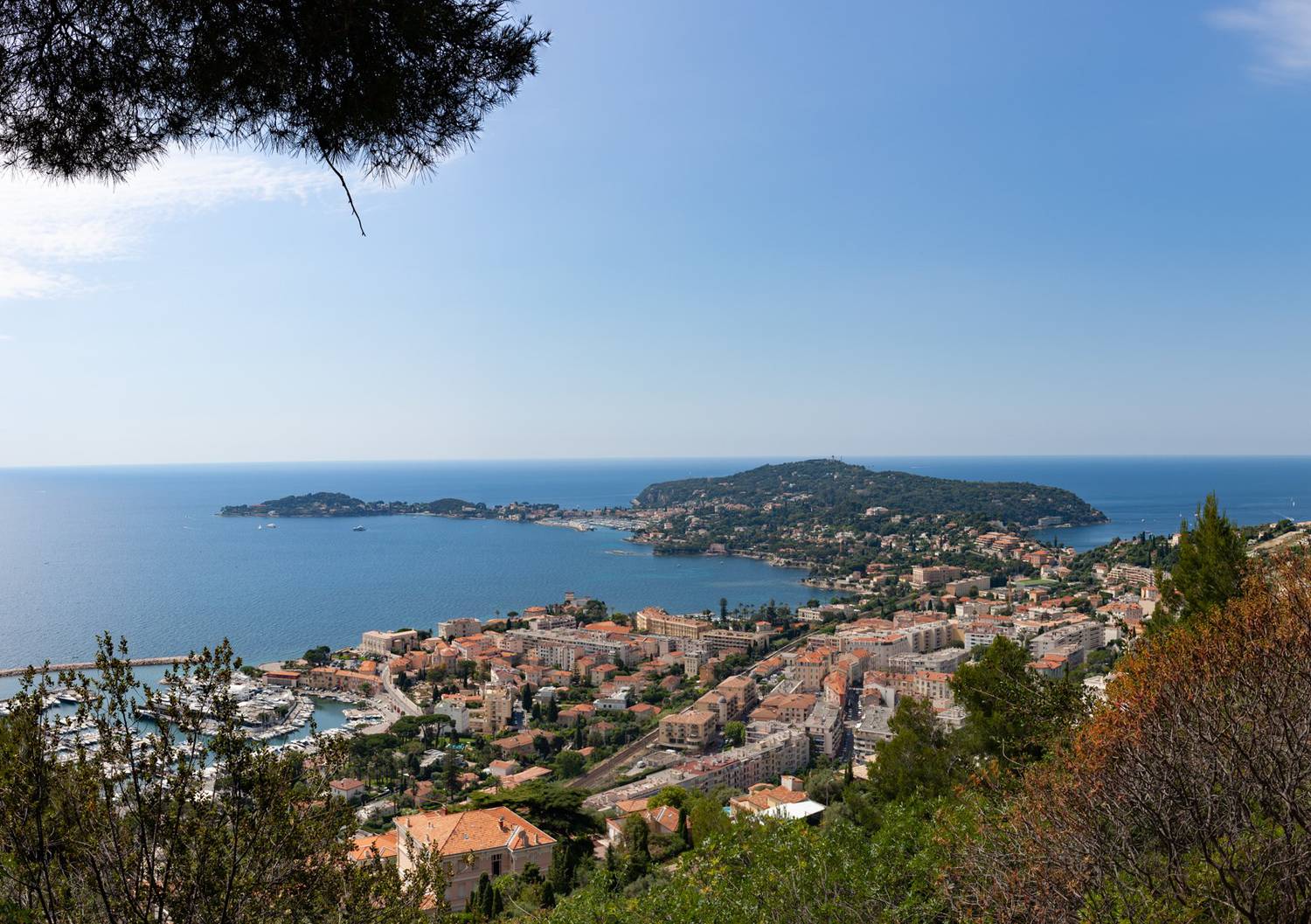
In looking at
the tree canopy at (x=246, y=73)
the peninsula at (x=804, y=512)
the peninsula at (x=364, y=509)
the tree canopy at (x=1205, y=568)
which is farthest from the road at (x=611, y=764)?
the peninsula at (x=364, y=509)

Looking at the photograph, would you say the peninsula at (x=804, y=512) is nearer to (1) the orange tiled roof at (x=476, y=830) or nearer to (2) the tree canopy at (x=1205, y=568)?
(1) the orange tiled roof at (x=476, y=830)

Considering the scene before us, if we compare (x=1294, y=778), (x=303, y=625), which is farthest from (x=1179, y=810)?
(x=303, y=625)

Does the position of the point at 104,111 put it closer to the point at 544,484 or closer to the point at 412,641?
the point at 412,641

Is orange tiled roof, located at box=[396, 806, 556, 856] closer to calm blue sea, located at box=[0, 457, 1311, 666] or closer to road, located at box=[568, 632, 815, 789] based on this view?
road, located at box=[568, 632, 815, 789]

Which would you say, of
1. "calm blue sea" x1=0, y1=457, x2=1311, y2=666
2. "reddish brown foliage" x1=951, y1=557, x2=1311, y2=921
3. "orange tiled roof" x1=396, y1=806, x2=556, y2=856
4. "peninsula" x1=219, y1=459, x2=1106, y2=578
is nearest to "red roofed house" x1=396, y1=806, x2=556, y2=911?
"orange tiled roof" x1=396, y1=806, x2=556, y2=856

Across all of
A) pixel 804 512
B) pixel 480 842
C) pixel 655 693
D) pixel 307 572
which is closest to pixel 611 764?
pixel 655 693

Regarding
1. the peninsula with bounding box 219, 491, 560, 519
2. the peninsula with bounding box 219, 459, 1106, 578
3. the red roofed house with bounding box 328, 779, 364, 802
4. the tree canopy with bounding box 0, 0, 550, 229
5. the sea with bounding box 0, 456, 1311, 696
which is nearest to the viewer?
the tree canopy with bounding box 0, 0, 550, 229
